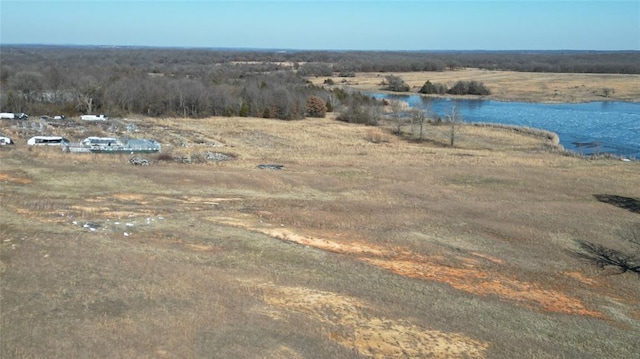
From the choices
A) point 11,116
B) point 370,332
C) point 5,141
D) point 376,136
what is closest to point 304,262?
point 370,332

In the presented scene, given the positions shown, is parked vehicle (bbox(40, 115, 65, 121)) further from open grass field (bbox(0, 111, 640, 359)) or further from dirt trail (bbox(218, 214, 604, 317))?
dirt trail (bbox(218, 214, 604, 317))

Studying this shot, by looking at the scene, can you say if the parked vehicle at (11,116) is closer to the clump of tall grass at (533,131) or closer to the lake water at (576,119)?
the lake water at (576,119)

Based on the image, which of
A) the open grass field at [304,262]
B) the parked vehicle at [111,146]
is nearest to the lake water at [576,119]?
the open grass field at [304,262]

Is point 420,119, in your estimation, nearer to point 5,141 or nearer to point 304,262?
point 5,141

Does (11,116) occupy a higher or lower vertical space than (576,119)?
lower

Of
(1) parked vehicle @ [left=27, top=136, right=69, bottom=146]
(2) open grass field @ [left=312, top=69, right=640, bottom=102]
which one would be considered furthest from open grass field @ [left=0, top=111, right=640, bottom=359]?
(2) open grass field @ [left=312, top=69, right=640, bottom=102]

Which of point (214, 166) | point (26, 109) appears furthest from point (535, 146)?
point (26, 109)

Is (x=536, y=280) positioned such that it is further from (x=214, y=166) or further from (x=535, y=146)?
(x=535, y=146)
